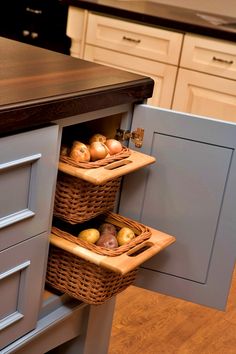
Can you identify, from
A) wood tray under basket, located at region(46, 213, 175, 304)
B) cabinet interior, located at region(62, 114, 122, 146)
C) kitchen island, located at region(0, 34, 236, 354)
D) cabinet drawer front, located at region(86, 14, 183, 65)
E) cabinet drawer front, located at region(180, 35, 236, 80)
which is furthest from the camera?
cabinet drawer front, located at region(86, 14, 183, 65)

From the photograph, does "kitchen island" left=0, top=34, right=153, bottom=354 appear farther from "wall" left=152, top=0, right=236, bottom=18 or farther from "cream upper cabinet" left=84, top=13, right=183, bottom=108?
"wall" left=152, top=0, right=236, bottom=18

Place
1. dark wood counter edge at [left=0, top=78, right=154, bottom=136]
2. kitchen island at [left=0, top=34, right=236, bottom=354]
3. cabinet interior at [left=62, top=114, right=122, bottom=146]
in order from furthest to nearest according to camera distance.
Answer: cabinet interior at [left=62, top=114, right=122, bottom=146], kitchen island at [left=0, top=34, right=236, bottom=354], dark wood counter edge at [left=0, top=78, right=154, bottom=136]

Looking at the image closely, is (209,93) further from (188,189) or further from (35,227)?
(35,227)

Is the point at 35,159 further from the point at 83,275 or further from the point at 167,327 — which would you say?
the point at 167,327

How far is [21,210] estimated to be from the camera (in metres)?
1.24

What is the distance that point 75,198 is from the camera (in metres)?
1.37

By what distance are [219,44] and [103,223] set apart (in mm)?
1460

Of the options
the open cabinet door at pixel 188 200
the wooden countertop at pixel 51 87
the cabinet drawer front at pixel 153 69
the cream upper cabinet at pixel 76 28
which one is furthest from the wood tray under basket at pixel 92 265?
the cream upper cabinet at pixel 76 28

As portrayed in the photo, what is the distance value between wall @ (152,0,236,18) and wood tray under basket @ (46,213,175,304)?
7.42ft

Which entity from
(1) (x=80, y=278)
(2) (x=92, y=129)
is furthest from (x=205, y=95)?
(1) (x=80, y=278)

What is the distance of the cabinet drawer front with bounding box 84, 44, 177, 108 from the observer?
2906mm

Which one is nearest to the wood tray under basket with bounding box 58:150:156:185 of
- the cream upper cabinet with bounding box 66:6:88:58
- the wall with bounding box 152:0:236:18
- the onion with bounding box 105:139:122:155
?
the onion with bounding box 105:139:122:155

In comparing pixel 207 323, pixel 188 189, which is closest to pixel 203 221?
pixel 188 189

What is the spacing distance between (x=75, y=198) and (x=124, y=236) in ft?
0.63
